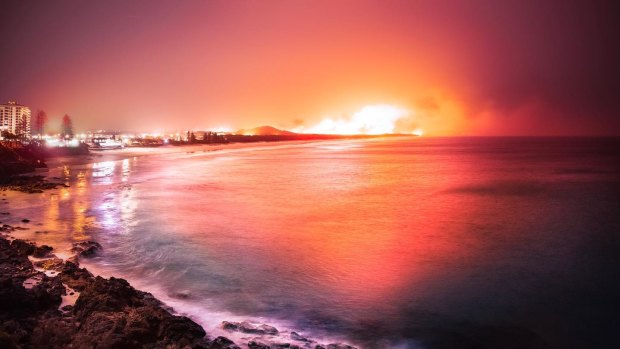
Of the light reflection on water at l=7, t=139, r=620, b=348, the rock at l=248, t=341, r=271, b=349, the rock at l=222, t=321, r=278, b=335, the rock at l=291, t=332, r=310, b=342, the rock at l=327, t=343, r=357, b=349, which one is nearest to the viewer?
the rock at l=248, t=341, r=271, b=349

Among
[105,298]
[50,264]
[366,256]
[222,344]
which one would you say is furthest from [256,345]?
[366,256]

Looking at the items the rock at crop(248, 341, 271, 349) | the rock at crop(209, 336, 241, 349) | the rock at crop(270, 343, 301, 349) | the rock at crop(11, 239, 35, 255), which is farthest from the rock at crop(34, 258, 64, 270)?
the rock at crop(270, 343, 301, 349)

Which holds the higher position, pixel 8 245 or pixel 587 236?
pixel 8 245

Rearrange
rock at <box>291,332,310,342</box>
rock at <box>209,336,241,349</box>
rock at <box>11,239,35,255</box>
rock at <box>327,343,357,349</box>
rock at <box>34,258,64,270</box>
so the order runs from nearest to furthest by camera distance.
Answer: rock at <box>209,336,241,349</box>, rock at <box>327,343,357,349</box>, rock at <box>291,332,310,342</box>, rock at <box>34,258,64,270</box>, rock at <box>11,239,35,255</box>

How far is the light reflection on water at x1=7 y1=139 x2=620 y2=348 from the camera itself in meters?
8.23

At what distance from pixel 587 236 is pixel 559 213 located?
5.76 meters

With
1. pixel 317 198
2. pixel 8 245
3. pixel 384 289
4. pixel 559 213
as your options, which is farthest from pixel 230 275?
pixel 559 213

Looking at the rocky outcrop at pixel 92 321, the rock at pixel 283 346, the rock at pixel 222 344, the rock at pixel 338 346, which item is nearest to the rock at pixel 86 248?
the rocky outcrop at pixel 92 321

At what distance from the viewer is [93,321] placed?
239 inches

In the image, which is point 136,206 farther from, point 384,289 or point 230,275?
point 384,289

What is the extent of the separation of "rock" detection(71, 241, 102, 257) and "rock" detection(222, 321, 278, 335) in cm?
609

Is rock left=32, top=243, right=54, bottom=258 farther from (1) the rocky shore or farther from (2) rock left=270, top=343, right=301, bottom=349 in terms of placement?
(2) rock left=270, top=343, right=301, bottom=349

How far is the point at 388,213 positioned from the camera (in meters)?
21.5

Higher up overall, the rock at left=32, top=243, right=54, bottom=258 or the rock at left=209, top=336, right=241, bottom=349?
the rock at left=32, top=243, right=54, bottom=258
